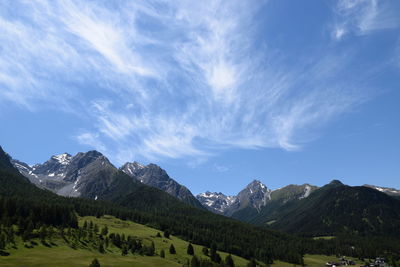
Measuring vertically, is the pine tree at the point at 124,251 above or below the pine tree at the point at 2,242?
above

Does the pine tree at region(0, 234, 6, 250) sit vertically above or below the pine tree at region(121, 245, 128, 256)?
below

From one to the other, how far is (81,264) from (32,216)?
8146cm

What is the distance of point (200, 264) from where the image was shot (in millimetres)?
181125

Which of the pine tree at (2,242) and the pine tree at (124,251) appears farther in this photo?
the pine tree at (124,251)

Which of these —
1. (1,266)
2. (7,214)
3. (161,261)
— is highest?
(7,214)

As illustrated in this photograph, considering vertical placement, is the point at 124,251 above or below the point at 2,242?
above

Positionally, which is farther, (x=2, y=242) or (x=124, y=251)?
(x=124, y=251)

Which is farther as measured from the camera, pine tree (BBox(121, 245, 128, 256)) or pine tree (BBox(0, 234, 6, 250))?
pine tree (BBox(121, 245, 128, 256))

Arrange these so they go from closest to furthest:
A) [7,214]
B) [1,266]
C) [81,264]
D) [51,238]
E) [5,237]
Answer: [1,266]
[81,264]
[5,237]
[51,238]
[7,214]

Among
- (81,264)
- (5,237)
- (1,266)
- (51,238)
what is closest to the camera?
(1,266)

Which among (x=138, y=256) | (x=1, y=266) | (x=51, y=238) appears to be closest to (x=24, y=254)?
(x=1, y=266)

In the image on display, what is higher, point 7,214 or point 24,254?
point 7,214

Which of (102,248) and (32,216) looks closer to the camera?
(102,248)

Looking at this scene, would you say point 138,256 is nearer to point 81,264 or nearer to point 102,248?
point 102,248
